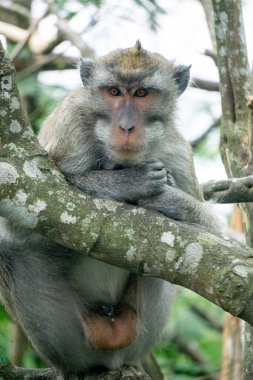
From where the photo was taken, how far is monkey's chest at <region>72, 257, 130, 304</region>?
5.57m

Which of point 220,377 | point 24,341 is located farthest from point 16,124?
point 220,377

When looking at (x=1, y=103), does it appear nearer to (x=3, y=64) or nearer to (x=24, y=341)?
(x=3, y=64)

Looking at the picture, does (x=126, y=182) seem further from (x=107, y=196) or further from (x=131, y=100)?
(x=131, y=100)

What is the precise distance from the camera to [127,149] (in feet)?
16.4

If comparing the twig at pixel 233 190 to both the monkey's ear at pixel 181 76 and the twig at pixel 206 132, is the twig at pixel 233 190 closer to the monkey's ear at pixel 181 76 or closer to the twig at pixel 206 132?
the monkey's ear at pixel 181 76

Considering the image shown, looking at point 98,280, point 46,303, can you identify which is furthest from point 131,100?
point 46,303

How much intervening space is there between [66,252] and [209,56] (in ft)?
8.24

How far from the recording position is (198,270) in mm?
3541

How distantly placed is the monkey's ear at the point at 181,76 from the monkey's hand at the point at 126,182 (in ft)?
3.58

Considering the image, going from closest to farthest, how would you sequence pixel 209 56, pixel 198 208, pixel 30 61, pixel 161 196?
pixel 161 196
pixel 198 208
pixel 209 56
pixel 30 61

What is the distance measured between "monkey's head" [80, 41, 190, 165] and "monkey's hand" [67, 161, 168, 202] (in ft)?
0.45

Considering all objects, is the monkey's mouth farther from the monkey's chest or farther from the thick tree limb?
the thick tree limb

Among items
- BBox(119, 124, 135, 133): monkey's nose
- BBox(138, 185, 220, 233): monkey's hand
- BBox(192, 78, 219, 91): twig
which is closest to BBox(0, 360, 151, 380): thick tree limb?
BBox(138, 185, 220, 233): monkey's hand

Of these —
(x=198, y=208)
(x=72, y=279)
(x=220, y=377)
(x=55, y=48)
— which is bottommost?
(x=220, y=377)
